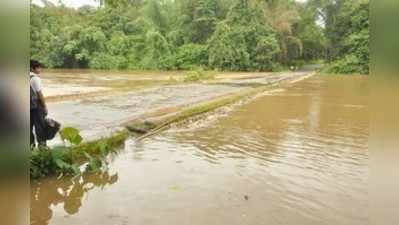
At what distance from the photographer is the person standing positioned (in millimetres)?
5906

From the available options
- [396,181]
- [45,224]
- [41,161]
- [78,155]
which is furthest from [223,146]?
[396,181]

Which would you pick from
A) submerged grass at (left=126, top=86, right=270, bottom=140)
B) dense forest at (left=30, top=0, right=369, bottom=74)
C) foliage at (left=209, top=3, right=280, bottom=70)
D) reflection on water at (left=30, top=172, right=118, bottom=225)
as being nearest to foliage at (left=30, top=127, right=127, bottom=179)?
reflection on water at (left=30, top=172, right=118, bottom=225)

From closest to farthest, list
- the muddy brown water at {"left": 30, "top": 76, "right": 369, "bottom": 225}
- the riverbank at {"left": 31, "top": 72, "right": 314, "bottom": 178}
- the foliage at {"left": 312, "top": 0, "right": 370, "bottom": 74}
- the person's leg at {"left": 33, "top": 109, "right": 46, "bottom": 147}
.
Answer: the muddy brown water at {"left": 30, "top": 76, "right": 369, "bottom": 225} → the riverbank at {"left": 31, "top": 72, "right": 314, "bottom": 178} → the person's leg at {"left": 33, "top": 109, "right": 46, "bottom": 147} → the foliage at {"left": 312, "top": 0, "right": 370, "bottom": 74}

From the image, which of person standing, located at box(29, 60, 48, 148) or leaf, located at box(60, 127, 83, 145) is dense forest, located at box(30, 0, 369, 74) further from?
person standing, located at box(29, 60, 48, 148)

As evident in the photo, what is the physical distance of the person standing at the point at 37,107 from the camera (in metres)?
5.91

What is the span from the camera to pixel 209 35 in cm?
5662

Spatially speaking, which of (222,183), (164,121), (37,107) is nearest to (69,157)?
(37,107)

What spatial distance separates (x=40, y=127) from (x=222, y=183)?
2.79 meters

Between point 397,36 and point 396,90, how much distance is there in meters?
0.19

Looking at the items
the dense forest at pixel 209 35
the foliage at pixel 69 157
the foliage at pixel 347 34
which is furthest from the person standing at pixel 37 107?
the dense forest at pixel 209 35

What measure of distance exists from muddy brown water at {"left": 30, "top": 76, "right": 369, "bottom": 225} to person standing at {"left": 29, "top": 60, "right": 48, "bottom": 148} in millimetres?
758

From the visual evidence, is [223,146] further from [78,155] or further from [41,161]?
[41,161]

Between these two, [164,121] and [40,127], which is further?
[164,121]

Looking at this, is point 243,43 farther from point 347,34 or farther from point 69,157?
point 69,157
